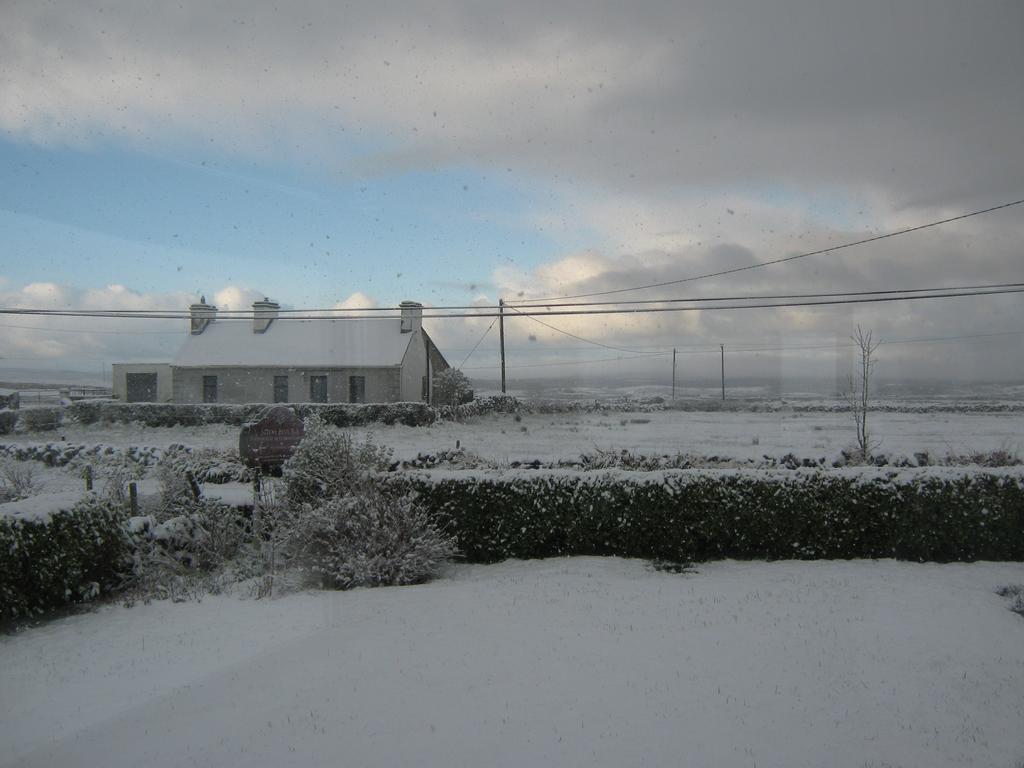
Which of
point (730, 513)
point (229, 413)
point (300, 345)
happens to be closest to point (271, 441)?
point (730, 513)

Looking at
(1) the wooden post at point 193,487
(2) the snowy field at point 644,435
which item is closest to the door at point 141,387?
(2) the snowy field at point 644,435

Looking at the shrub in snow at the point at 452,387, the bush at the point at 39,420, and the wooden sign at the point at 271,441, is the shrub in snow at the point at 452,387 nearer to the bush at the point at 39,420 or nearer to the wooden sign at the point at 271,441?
the bush at the point at 39,420

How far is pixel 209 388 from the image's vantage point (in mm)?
33188

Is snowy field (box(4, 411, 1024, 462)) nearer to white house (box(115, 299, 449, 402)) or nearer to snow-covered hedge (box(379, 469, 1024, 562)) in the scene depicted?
white house (box(115, 299, 449, 402))

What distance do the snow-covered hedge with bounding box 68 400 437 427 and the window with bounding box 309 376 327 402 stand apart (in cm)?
262

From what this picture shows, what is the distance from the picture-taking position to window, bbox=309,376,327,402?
108 ft

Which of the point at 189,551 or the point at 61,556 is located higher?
the point at 61,556

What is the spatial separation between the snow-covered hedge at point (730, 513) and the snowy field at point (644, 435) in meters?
7.79

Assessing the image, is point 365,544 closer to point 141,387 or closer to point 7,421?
point 7,421

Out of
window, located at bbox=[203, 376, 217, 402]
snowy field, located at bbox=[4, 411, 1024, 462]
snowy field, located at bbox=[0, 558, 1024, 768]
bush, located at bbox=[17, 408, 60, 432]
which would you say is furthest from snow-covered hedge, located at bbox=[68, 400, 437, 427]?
snowy field, located at bbox=[0, 558, 1024, 768]

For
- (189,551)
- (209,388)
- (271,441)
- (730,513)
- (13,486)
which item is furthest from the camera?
(209,388)

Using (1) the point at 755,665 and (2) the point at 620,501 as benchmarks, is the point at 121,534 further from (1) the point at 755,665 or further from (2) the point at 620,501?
(1) the point at 755,665

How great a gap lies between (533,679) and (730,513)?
518 cm

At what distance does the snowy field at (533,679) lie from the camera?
3.85 meters
